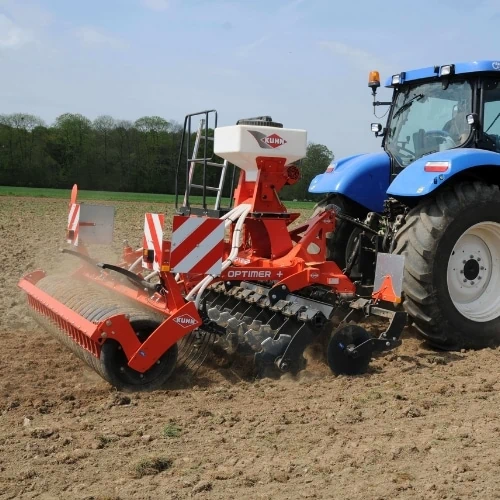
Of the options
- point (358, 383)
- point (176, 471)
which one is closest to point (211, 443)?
point (176, 471)

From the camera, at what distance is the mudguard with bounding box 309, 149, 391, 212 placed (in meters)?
5.97

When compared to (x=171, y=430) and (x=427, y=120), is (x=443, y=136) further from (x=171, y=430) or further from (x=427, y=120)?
(x=171, y=430)

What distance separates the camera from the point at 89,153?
3322 cm

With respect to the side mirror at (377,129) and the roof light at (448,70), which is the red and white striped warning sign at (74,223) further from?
the roof light at (448,70)

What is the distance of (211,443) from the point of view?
330 cm

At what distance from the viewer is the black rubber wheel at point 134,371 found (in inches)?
163

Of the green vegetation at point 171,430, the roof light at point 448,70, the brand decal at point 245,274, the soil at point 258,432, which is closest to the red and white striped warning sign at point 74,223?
the soil at point 258,432

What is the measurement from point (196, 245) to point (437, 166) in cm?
188

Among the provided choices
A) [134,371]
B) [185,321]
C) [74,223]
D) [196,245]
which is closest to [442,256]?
[196,245]

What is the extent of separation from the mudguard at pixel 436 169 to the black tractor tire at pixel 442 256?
0.62ft

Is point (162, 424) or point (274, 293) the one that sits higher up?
point (274, 293)

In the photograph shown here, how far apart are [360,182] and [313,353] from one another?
181cm

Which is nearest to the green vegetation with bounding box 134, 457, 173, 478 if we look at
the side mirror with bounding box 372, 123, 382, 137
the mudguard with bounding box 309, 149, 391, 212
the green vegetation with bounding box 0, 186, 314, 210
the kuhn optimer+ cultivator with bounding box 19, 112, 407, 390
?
the kuhn optimer+ cultivator with bounding box 19, 112, 407, 390

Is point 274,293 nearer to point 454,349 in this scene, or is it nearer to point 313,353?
point 313,353
